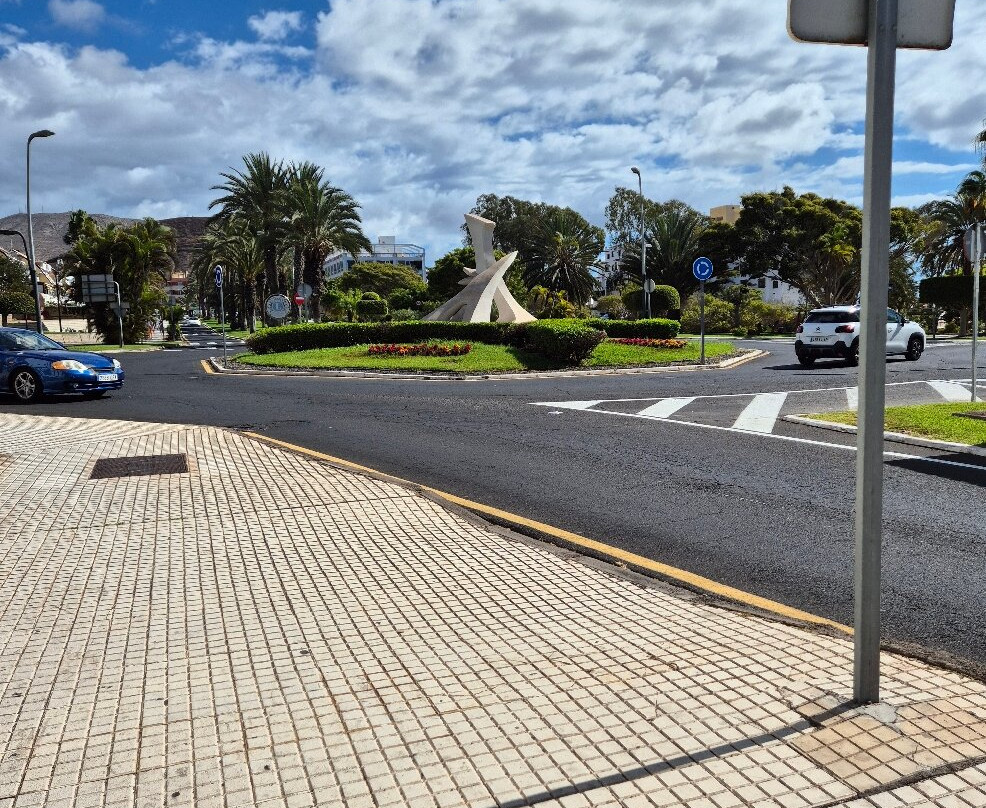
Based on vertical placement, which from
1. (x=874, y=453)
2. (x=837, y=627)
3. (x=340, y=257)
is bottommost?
(x=837, y=627)

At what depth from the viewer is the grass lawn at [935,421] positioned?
31.4 feet

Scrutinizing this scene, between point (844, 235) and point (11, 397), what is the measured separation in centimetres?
4864

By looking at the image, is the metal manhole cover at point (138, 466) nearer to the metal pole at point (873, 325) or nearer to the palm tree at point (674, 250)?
the metal pole at point (873, 325)

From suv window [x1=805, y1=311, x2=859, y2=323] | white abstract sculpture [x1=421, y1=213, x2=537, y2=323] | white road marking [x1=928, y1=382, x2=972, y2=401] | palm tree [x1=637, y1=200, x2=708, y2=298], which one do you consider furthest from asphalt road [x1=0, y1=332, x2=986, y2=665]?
palm tree [x1=637, y1=200, x2=708, y2=298]

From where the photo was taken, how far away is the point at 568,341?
22.7 m

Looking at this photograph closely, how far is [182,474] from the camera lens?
7.93 meters

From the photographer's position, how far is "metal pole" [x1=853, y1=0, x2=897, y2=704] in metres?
3.01

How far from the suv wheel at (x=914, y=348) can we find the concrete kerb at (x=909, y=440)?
1328cm

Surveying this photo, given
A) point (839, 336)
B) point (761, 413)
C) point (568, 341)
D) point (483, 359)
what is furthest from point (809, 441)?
point (483, 359)

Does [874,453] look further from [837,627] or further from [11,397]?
[11,397]

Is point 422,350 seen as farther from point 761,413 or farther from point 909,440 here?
point 909,440

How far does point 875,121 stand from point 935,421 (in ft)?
29.0

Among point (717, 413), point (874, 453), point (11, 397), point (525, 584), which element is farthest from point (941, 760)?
point (11, 397)

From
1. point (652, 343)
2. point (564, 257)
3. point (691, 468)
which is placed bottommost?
point (691, 468)
